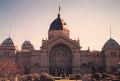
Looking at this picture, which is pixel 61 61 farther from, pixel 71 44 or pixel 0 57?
pixel 0 57

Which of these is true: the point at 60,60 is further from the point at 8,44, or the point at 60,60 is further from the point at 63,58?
the point at 8,44

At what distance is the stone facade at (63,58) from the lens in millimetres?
92750

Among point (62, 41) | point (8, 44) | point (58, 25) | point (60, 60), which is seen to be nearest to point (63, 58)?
point (60, 60)

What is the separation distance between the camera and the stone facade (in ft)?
304

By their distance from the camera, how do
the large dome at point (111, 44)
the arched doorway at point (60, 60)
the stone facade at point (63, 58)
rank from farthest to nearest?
the large dome at point (111, 44), the arched doorway at point (60, 60), the stone facade at point (63, 58)

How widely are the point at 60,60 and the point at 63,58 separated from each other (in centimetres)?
95

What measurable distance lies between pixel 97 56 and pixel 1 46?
25.3 m

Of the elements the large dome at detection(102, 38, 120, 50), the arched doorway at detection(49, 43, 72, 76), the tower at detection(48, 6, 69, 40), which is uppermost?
the tower at detection(48, 6, 69, 40)

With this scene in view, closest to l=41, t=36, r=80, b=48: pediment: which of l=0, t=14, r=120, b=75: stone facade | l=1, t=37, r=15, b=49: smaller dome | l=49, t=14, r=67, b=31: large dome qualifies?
l=0, t=14, r=120, b=75: stone facade

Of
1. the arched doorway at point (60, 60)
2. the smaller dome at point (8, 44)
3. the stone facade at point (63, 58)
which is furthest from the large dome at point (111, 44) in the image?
the smaller dome at point (8, 44)

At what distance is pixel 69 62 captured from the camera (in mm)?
94750

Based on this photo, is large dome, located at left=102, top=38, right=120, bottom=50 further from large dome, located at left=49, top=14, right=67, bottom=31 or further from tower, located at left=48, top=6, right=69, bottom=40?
large dome, located at left=49, top=14, right=67, bottom=31

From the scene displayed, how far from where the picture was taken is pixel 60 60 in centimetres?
9488

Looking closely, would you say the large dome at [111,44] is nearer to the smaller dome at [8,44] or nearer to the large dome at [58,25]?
the large dome at [58,25]
